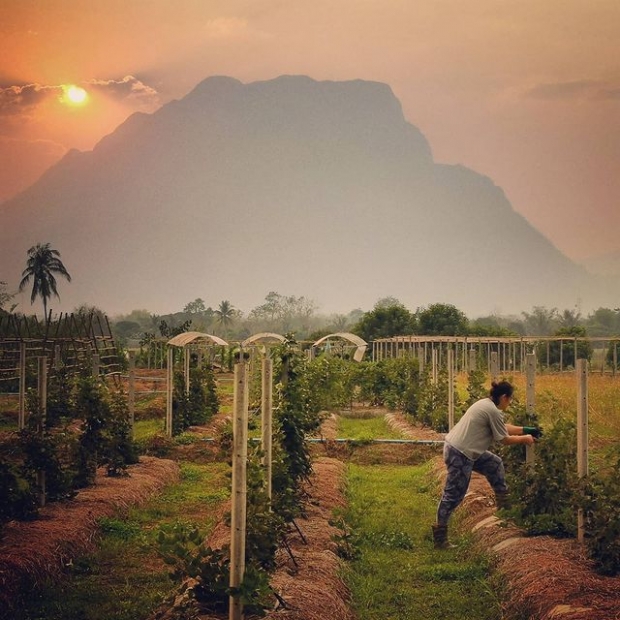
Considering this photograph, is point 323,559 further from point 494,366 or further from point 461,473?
point 494,366

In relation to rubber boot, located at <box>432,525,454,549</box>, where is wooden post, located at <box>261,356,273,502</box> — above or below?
above

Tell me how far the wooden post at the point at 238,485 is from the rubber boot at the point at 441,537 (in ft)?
12.2

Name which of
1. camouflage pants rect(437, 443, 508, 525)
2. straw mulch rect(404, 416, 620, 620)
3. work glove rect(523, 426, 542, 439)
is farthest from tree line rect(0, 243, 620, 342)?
straw mulch rect(404, 416, 620, 620)

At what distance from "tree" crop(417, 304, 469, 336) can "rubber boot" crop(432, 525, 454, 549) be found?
47.4m

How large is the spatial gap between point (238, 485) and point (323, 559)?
2.53 metres

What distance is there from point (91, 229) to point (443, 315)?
6004 inches

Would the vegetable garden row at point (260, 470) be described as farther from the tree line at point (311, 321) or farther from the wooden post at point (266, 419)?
the tree line at point (311, 321)

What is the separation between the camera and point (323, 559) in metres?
7.39

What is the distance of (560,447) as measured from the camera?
774 cm

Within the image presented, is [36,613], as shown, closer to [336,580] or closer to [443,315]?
[336,580]

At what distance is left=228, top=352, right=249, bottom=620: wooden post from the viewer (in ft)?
16.7

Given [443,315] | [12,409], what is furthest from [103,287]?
[12,409]

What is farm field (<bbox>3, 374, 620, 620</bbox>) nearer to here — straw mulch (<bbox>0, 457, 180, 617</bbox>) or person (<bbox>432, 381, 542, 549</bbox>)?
straw mulch (<bbox>0, 457, 180, 617</bbox>)

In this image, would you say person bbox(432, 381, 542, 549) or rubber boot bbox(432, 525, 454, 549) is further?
rubber boot bbox(432, 525, 454, 549)
